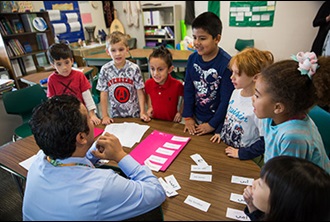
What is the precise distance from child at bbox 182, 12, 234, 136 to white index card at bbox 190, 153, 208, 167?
265 millimetres

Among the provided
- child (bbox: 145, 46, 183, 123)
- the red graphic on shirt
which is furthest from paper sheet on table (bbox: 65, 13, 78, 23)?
child (bbox: 145, 46, 183, 123)

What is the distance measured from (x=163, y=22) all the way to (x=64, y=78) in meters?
4.79

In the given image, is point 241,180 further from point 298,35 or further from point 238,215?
point 298,35

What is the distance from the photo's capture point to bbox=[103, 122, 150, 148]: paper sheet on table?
4.94ft

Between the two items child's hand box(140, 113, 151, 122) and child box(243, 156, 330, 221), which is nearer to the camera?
child box(243, 156, 330, 221)

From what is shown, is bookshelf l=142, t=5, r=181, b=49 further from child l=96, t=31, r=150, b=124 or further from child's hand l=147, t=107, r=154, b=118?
child's hand l=147, t=107, r=154, b=118

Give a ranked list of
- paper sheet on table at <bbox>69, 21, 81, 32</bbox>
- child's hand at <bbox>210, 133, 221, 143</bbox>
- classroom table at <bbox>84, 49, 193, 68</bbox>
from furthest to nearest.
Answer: paper sheet on table at <bbox>69, 21, 81, 32</bbox> < classroom table at <bbox>84, 49, 193, 68</bbox> < child's hand at <bbox>210, 133, 221, 143</bbox>

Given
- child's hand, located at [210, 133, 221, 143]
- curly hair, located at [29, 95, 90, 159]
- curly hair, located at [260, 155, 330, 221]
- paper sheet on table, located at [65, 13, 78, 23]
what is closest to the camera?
curly hair, located at [260, 155, 330, 221]

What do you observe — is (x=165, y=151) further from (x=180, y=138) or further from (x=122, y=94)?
(x=122, y=94)

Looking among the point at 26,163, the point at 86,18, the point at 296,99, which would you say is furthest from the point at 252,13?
the point at 26,163

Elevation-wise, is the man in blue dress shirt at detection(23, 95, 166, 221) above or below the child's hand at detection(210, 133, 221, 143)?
above

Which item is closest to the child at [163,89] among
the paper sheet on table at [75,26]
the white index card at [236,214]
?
the white index card at [236,214]

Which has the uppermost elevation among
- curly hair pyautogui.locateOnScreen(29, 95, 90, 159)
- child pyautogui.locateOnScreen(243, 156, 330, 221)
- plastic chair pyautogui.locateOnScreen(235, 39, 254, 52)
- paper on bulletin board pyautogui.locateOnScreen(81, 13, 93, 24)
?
paper on bulletin board pyautogui.locateOnScreen(81, 13, 93, 24)

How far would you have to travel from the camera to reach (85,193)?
0.79 metres
